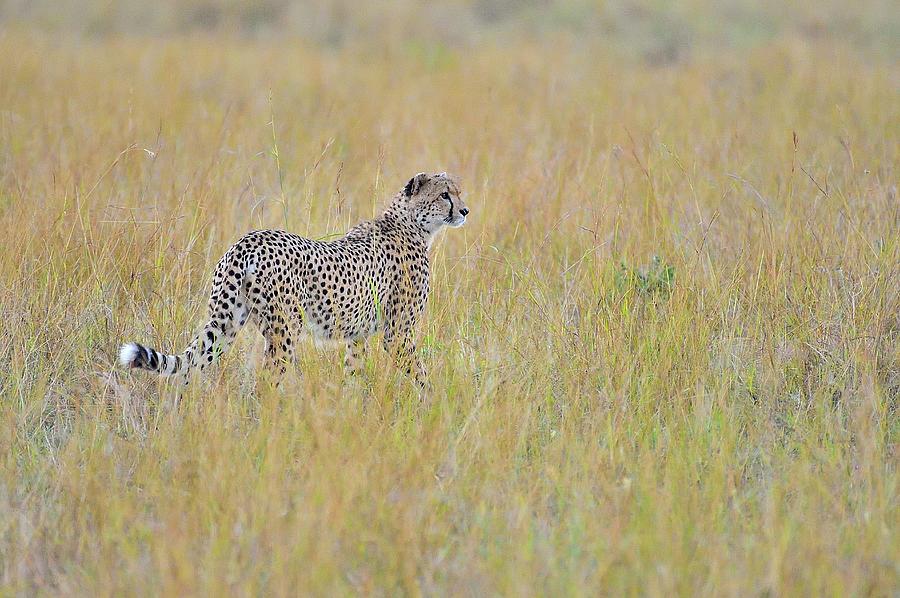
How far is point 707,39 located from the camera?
11.1 meters

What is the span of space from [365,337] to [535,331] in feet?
1.98

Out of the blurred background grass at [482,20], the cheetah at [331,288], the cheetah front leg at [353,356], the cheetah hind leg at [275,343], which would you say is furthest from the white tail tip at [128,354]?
the blurred background grass at [482,20]

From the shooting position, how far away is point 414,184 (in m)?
4.40

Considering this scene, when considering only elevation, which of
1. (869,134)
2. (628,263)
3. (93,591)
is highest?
(869,134)

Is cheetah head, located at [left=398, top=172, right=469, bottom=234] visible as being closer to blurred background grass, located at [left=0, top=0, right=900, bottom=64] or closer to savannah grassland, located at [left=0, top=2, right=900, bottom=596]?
savannah grassland, located at [left=0, top=2, right=900, bottom=596]

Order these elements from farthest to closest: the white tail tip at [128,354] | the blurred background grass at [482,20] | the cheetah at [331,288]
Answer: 1. the blurred background grass at [482,20]
2. the cheetah at [331,288]
3. the white tail tip at [128,354]

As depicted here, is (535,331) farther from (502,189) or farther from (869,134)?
(869,134)

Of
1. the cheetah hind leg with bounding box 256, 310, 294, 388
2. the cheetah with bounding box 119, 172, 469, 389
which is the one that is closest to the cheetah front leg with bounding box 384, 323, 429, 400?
the cheetah with bounding box 119, 172, 469, 389

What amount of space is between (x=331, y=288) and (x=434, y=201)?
0.82 m

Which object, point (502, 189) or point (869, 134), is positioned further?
point (869, 134)

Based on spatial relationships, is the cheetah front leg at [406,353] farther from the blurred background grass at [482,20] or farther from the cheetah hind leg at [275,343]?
the blurred background grass at [482,20]

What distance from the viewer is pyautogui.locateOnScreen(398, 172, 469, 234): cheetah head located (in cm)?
438

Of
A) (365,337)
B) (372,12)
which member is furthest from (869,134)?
(372,12)

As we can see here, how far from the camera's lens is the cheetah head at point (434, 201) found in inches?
172
